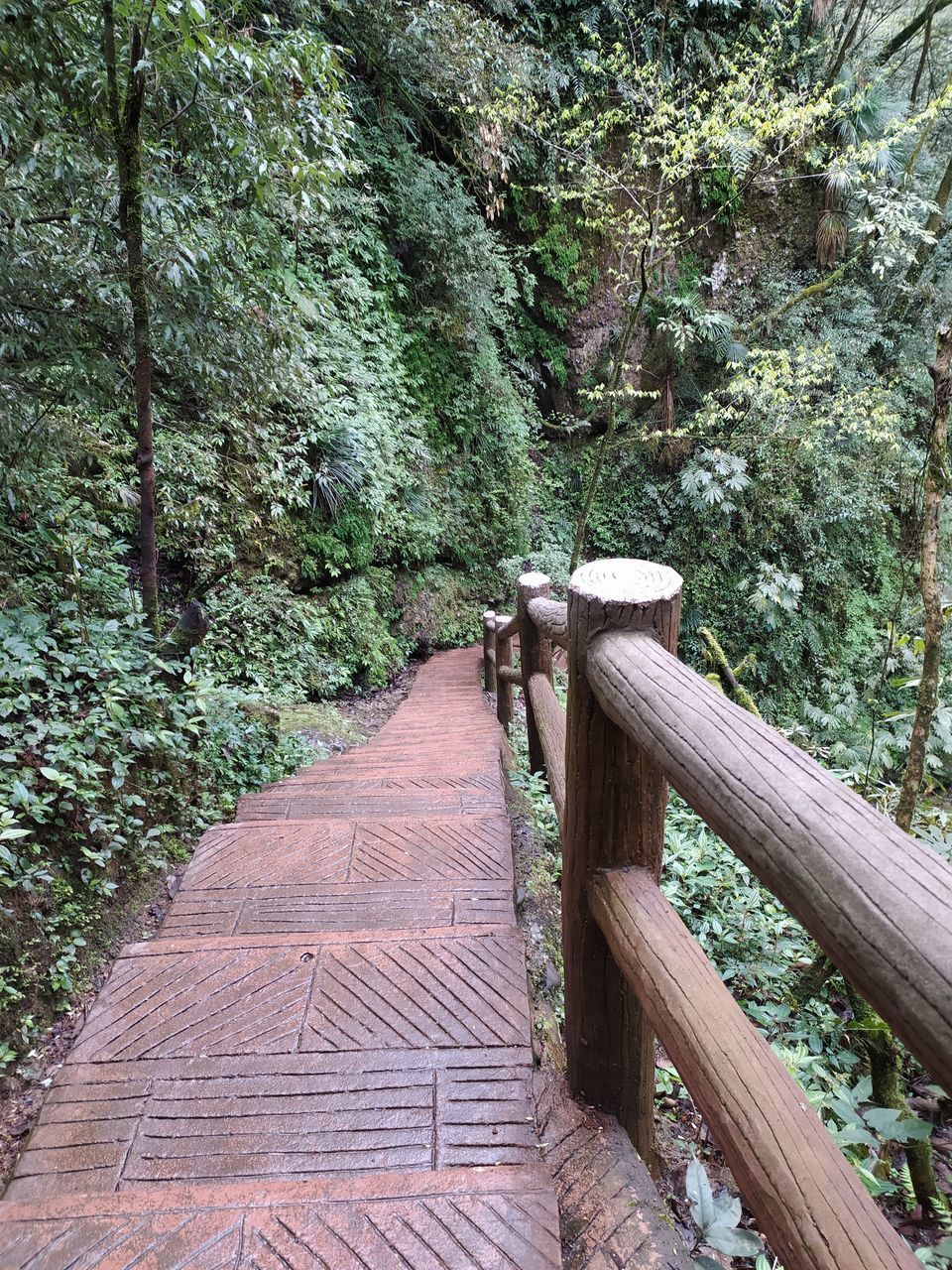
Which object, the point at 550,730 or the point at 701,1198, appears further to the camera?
the point at 550,730

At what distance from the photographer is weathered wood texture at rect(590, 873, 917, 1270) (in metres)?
0.60

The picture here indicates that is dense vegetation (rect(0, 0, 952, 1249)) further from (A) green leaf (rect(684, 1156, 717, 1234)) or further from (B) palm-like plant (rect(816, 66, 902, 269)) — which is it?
(A) green leaf (rect(684, 1156, 717, 1234))

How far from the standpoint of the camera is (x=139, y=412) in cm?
272

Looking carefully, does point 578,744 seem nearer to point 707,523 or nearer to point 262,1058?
point 262,1058

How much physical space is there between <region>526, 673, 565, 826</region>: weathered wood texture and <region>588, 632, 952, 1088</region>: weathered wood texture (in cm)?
92

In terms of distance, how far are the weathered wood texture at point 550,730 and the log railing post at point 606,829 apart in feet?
1.41

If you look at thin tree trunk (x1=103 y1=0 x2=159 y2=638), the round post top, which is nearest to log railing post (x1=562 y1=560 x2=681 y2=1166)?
the round post top

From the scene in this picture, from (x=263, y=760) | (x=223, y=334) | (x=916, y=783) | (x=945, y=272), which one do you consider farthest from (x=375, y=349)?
(x=945, y=272)

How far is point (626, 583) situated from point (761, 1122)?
701 mm

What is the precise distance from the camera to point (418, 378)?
7988 mm

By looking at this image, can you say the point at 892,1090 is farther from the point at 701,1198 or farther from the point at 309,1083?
the point at 309,1083

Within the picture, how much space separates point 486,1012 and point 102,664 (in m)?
2.02

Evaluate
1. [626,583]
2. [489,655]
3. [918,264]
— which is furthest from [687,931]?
[918,264]

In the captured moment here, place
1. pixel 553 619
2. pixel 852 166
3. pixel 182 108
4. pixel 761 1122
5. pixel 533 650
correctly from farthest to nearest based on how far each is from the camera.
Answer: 1. pixel 852 166
2. pixel 533 650
3. pixel 182 108
4. pixel 553 619
5. pixel 761 1122
